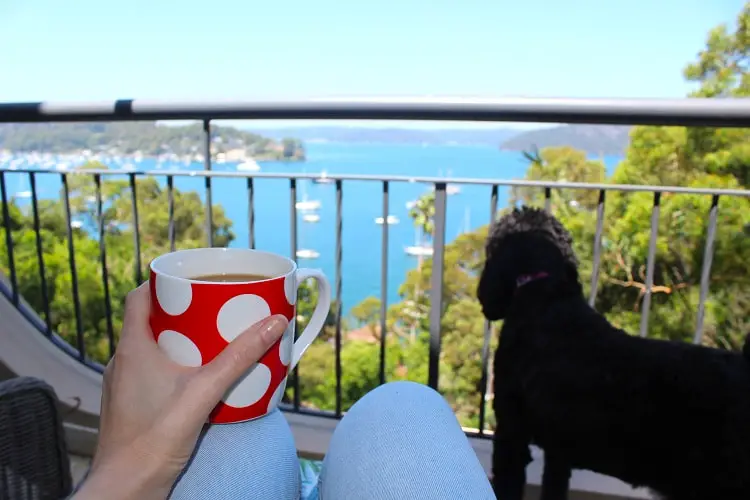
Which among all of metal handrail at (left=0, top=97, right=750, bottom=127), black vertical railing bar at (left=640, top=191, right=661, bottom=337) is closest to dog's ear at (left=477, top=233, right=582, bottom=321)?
black vertical railing bar at (left=640, top=191, right=661, bottom=337)

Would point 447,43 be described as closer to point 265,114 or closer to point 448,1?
point 448,1

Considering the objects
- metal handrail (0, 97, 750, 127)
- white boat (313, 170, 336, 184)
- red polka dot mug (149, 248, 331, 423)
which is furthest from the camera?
white boat (313, 170, 336, 184)

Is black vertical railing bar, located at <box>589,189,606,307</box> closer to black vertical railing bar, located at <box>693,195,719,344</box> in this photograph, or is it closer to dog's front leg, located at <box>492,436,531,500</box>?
black vertical railing bar, located at <box>693,195,719,344</box>

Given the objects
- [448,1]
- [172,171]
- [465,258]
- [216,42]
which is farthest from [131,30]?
A: [172,171]

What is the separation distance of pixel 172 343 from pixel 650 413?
1.13 m

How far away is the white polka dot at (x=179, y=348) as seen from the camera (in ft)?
1.75

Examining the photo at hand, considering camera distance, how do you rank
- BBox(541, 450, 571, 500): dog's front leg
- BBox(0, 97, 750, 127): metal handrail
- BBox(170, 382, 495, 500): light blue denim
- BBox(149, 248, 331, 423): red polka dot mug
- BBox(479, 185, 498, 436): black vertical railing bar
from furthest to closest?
BBox(479, 185, 498, 436): black vertical railing bar, BBox(541, 450, 571, 500): dog's front leg, BBox(0, 97, 750, 127): metal handrail, BBox(170, 382, 495, 500): light blue denim, BBox(149, 248, 331, 423): red polka dot mug

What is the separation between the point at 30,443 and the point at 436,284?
42.8 inches

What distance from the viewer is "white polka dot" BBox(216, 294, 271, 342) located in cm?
52

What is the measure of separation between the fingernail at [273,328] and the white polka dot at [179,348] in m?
0.07

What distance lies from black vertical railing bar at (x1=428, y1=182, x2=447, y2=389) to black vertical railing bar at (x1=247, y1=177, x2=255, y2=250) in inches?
22.3

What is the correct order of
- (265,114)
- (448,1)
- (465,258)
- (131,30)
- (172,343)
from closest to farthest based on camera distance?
(172,343) → (265,114) → (465,258) → (448,1) → (131,30)

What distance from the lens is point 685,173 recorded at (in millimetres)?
15008

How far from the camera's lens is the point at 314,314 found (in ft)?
2.23
